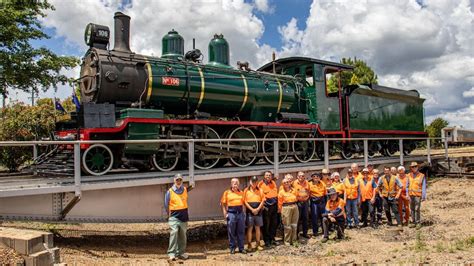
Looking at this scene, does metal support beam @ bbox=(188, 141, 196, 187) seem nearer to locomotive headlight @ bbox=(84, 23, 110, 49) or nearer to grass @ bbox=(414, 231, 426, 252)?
locomotive headlight @ bbox=(84, 23, 110, 49)

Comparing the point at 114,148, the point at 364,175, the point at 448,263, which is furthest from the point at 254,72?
the point at 448,263

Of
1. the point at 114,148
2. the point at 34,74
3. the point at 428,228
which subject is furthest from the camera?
the point at 34,74

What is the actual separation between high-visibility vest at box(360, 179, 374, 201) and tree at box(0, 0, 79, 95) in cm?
1127

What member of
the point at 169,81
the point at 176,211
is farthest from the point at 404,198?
the point at 169,81

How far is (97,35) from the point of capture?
9469 mm

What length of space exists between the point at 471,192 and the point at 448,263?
9096mm

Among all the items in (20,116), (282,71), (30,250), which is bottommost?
(30,250)

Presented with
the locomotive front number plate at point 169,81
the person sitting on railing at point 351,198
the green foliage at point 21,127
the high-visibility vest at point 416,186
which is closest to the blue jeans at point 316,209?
the person sitting on railing at point 351,198

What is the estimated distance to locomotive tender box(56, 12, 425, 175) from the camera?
875 centimetres

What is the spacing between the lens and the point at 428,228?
10.1 m

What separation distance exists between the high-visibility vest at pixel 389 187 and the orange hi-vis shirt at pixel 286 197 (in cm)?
279

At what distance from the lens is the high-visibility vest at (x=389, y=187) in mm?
10609

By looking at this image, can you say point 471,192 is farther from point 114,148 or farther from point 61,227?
point 61,227

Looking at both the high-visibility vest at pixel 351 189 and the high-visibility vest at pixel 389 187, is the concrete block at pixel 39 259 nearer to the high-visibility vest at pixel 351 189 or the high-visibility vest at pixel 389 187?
the high-visibility vest at pixel 351 189
